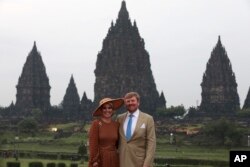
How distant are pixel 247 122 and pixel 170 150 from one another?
3459 centimetres

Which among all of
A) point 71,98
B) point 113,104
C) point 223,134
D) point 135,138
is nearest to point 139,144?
point 135,138

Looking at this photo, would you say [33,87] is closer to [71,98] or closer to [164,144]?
[71,98]

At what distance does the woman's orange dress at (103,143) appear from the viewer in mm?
9344

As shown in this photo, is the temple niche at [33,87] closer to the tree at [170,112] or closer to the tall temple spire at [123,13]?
the tall temple spire at [123,13]

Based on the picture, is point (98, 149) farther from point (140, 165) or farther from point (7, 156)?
point (7, 156)

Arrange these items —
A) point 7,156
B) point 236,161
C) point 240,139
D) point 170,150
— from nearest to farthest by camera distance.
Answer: point 236,161, point 7,156, point 170,150, point 240,139

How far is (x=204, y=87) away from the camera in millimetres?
115500

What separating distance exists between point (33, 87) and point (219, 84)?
36312 mm

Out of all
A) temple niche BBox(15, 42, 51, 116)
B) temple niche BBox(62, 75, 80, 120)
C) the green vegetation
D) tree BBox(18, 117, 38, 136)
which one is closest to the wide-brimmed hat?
the green vegetation

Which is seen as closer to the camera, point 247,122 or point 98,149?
point 98,149

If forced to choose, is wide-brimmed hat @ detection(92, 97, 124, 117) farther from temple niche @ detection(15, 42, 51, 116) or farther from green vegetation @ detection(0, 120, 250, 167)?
temple niche @ detection(15, 42, 51, 116)

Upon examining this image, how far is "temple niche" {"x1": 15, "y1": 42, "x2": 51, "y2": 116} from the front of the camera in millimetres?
124062

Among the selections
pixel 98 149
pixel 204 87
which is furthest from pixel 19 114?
pixel 98 149

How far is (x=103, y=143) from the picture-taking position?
9.41 meters
